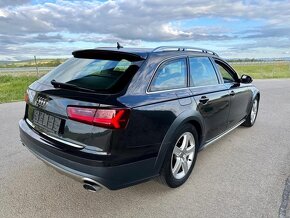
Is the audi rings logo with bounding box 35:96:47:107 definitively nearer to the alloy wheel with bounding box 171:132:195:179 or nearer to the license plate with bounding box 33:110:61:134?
the license plate with bounding box 33:110:61:134

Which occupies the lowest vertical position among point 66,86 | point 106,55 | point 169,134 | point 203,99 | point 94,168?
point 94,168

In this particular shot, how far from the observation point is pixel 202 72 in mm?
3967

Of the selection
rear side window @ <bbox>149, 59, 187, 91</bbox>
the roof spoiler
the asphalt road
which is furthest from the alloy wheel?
the roof spoiler

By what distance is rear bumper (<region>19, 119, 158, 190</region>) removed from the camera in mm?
2602

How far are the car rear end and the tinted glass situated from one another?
6.53 ft

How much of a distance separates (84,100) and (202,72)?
195 cm

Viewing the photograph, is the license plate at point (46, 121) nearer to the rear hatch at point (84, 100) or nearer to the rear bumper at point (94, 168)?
the rear hatch at point (84, 100)

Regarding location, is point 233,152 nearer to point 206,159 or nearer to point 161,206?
point 206,159

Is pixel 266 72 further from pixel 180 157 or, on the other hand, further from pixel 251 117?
pixel 180 157

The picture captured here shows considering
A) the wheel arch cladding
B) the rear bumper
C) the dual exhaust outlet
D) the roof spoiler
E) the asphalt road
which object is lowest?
the asphalt road

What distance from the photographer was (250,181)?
11.8ft

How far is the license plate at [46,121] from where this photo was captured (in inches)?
112

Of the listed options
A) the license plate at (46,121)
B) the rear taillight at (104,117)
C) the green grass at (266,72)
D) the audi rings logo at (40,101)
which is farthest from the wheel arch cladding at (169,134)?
the green grass at (266,72)

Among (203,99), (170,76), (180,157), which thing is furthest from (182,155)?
(170,76)
